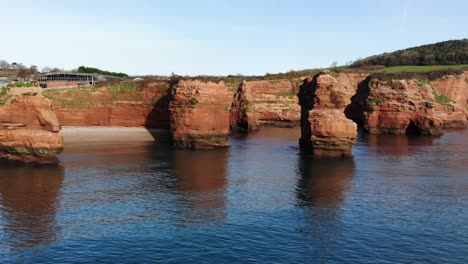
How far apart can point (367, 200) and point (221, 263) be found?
18.3 metres

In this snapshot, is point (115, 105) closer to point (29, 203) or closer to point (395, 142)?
point (29, 203)

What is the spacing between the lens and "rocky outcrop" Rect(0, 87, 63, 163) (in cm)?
5144

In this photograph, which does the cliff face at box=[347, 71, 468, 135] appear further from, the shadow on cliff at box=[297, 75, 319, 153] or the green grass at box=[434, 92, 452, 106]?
the shadow on cliff at box=[297, 75, 319, 153]

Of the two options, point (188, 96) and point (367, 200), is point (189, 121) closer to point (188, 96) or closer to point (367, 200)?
point (188, 96)

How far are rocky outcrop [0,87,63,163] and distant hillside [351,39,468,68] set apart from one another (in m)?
145

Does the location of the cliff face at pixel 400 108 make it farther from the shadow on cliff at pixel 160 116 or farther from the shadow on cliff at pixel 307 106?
the shadow on cliff at pixel 160 116

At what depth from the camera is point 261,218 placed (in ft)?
106

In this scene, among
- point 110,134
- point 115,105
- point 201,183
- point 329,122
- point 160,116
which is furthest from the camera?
point 115,105

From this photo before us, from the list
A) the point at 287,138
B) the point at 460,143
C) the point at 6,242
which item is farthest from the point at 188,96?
the point at 460,143

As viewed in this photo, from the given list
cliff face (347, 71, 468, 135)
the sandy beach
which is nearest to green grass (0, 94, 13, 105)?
the sandy beach

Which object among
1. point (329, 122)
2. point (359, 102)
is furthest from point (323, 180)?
point (359, 102)

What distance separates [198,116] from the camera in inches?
2682

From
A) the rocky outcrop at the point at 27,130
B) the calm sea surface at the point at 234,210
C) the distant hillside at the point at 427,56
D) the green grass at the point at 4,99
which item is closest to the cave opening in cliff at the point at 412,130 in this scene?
the calm sea surface at the point at 234,210

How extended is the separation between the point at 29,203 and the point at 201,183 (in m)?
16.0
